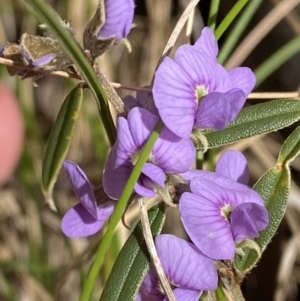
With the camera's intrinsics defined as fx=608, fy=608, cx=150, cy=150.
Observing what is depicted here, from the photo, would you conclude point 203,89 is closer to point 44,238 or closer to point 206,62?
point 206,62

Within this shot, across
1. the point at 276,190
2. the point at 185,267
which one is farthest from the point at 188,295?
the point at 276,190

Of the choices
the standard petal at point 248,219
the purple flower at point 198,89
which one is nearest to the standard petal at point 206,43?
the purple flower at point 198,89

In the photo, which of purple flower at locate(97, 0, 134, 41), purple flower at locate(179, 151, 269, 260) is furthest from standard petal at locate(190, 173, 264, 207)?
purple flower at locate(97, 0, 134, 41)

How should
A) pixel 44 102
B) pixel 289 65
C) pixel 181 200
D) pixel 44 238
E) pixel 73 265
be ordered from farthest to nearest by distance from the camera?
pixel 44 102
pixel 44 238
pixel 289 65
pixel 73 265
pixel 181 200

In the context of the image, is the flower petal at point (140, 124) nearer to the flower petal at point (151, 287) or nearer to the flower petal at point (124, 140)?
the flower petal at point (124, 140)

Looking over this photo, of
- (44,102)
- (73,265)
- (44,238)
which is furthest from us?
(44,102)

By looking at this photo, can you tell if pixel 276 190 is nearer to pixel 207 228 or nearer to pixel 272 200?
pixel 272 200

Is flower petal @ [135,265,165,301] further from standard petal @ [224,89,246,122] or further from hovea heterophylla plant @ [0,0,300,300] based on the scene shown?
standard petal @ [224,89,246,122]

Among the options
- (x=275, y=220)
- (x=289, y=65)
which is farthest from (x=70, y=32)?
(x=289, y=65)
